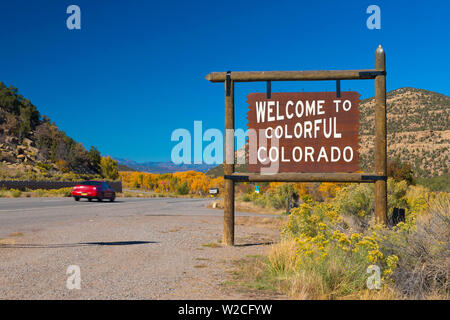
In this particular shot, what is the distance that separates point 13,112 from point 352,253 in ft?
258

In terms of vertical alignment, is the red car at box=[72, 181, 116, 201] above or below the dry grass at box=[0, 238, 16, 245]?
above

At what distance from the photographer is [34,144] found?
69562 millimetres

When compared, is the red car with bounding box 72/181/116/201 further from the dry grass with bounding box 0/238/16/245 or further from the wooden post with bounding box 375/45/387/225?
the wooden post with bounding box 375/45/387/225

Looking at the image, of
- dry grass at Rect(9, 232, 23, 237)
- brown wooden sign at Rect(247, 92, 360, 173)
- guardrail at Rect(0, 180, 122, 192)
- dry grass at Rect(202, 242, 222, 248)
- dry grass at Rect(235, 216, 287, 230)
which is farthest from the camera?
guardrail at Rect(0, 180, 122, 192)

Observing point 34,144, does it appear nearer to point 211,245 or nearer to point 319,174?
point 211,245

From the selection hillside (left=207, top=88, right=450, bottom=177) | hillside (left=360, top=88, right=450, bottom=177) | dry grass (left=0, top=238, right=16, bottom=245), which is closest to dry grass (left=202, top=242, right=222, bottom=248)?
dry grass (left=0, top=238, right=16, bottom=245)

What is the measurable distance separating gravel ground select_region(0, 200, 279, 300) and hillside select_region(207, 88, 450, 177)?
144 ft

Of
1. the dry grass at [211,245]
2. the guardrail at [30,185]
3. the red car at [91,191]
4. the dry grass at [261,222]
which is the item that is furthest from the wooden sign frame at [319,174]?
the guardrail at [30,185]

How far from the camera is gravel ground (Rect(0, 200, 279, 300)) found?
205 inches

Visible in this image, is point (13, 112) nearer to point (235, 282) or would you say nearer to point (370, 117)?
point (370, 117)

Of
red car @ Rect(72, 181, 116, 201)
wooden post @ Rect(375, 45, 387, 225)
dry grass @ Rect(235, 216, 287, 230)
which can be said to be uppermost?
wooden post @ Rect(375, 45, 387, 225)

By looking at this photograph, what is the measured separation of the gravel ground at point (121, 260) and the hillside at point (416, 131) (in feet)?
144

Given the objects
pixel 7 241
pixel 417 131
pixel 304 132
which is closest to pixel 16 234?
pixel 7 241
